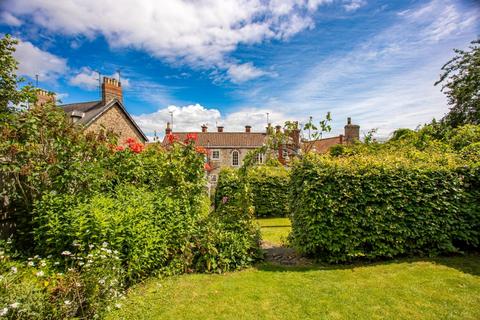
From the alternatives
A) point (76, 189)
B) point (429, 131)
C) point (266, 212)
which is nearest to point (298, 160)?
point (76, 189)

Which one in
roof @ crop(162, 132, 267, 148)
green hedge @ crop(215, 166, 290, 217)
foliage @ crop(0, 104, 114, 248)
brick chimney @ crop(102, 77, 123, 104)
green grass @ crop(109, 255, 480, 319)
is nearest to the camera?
green grass @ crop(109, 255, 480, 319)

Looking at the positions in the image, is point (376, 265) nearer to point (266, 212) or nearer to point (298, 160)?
point (298, 160)

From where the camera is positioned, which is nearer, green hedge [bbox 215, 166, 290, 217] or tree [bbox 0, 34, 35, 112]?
tree [bbox 0, 34, 35, 112]

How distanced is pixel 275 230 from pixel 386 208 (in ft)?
15.5

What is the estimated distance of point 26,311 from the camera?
253 centimetres

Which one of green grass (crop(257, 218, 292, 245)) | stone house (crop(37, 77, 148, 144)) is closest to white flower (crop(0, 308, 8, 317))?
green grass (crop(257, 218, 292, 245))

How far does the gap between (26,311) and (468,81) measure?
67.7 ft

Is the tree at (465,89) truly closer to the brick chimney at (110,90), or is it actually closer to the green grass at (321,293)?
the green grass at (321,293)

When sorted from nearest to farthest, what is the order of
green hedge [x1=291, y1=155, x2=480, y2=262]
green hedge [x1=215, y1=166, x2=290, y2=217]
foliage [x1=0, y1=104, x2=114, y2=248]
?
foliage [x1=0, y1=104, x2=114, y2=248], green hedge [x1=291, y1=155, x2=480, y2=262], green hedge [x1=215, y1=166, x2=290, y2=217]

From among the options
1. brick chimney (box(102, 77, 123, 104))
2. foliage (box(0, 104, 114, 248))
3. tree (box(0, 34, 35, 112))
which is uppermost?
brick chimney (box(102, 77, 123, 104))

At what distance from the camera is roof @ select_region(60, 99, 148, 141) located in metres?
18.8

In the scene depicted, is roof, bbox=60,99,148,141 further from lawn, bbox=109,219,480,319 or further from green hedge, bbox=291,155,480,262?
green hedge, bbox=291,155,480,262

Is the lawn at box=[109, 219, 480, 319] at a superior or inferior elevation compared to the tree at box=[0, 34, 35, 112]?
inferior

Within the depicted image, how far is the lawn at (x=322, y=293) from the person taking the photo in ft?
11.7
